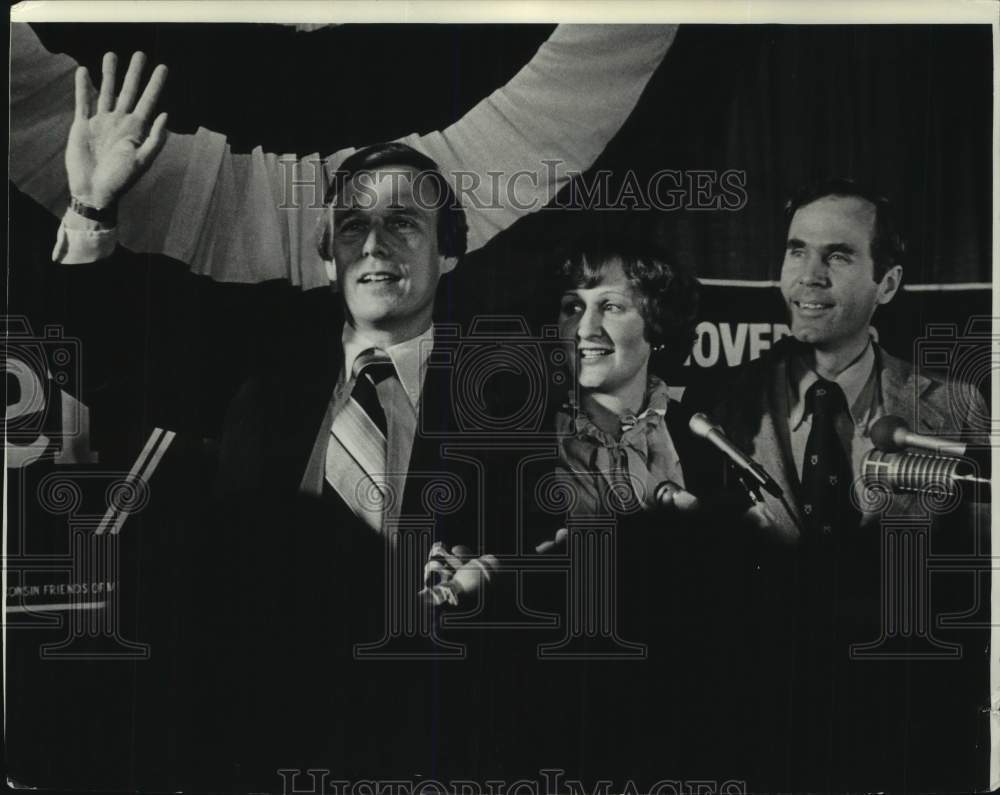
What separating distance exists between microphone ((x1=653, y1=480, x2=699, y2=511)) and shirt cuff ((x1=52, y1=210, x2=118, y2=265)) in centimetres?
204

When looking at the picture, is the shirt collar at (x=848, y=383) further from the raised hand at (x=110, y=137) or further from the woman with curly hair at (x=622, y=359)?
the raised hand at (x=110, y=137)

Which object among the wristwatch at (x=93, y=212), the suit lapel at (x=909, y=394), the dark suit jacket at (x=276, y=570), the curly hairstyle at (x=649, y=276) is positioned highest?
the wristwatch at (x=93, y=212)

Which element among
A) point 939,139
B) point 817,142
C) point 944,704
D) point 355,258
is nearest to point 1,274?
point 355,258

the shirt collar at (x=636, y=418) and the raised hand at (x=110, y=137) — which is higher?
the raised hand at (x=110, y=137)

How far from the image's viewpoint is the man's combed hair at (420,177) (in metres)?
3.84

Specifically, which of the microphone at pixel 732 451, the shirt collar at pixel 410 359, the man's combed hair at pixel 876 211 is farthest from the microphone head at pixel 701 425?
the shirt collar at pixel 410 359

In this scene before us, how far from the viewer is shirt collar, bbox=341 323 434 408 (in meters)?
3.86

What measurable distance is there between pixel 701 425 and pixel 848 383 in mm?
530

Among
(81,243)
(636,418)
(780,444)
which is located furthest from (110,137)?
(780,444)

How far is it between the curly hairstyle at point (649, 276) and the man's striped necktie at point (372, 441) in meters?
0.69

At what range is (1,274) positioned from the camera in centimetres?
388

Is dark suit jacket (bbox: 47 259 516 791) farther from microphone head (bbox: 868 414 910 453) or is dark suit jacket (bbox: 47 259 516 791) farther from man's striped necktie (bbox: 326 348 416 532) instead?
microphone head (bbox: 868 414 910 453)

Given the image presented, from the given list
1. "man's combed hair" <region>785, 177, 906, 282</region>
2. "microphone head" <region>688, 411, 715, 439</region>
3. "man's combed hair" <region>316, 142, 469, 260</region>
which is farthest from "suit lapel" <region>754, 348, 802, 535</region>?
"man's combed hair" <region>316, 142, 469, 260</region>

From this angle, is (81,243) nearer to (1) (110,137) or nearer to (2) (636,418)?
(1) (110,137)
